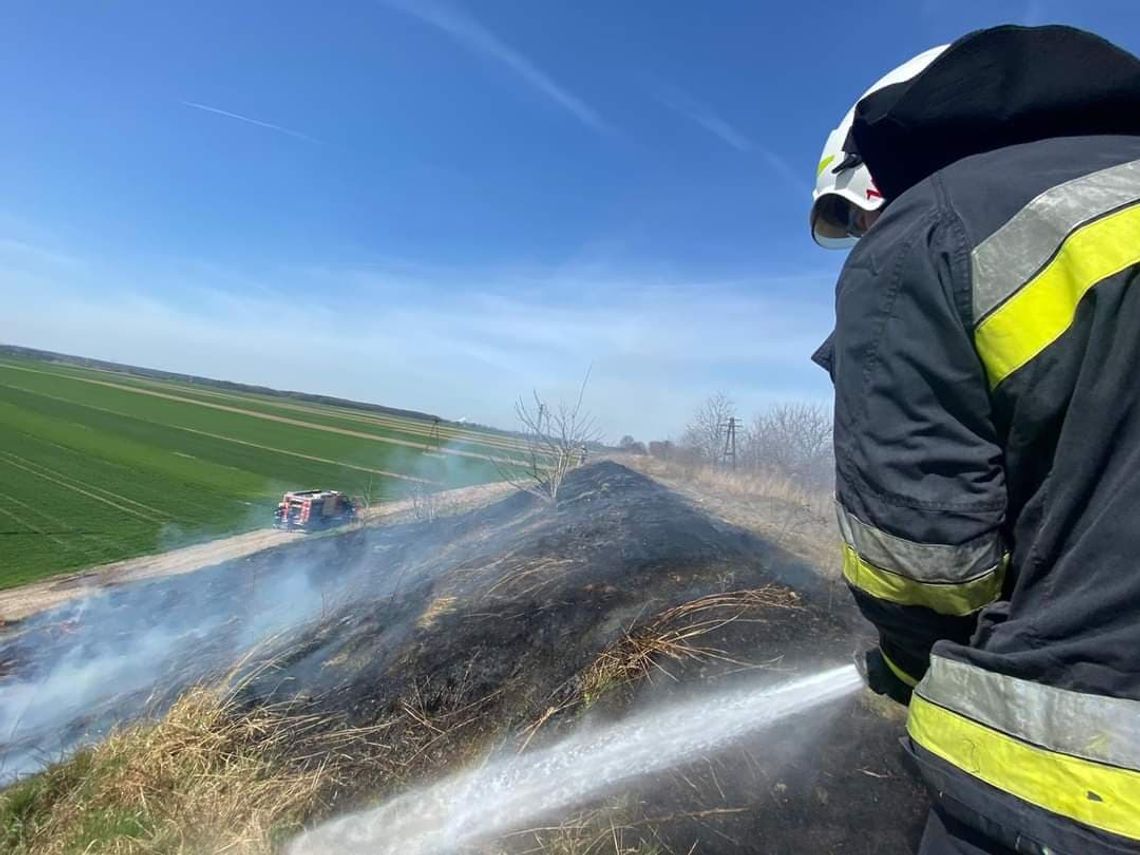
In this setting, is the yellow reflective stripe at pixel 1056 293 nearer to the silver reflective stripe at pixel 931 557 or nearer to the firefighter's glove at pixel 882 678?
the silver reflective stripe at pixel 931 557

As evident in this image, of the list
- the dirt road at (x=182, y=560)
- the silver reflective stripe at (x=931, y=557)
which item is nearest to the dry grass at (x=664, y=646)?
the silver reflective stripe at (x=931, y=557)

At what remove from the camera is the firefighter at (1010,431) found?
3.08ft

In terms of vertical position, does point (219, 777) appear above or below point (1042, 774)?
below

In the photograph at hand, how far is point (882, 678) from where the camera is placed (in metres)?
1.71

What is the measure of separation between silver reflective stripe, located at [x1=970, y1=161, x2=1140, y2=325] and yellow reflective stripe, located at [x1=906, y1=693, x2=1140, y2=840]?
694 millimetres

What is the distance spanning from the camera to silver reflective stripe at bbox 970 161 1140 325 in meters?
0.98

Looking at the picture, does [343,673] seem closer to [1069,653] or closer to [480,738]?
[480,738]

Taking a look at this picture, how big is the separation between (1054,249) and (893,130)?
0.43m

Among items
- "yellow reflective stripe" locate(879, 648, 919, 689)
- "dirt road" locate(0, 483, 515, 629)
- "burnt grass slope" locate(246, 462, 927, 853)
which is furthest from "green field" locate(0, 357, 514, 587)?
"yellow reflective stripe" locate(879, 648, 919, 689)

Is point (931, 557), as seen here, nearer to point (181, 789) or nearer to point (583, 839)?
point (583, 839)

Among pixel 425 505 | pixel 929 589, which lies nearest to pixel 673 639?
pixel 929 589

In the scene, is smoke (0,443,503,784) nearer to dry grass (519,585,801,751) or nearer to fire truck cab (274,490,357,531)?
dry grass (519,585,801,751)

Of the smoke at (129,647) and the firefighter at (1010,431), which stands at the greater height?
the firefighter at (1010,431)

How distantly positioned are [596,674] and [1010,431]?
142 inches
